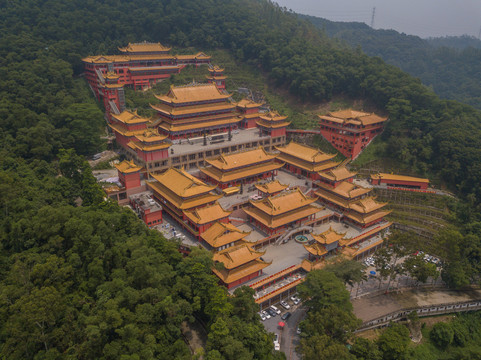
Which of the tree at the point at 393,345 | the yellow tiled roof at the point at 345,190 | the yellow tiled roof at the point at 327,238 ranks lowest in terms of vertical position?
the tree at the point at 393,345

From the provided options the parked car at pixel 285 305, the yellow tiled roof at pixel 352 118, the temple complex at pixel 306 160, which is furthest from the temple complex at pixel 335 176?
the parked car at pixel 285 305

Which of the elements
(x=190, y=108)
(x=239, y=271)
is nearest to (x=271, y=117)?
(x=190, y=108)

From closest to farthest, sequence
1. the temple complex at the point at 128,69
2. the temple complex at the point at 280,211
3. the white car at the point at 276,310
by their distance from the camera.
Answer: the white car at the point at 276,310 → the temple complex at the point at 280,211 → the temple complex at the point at 128,69

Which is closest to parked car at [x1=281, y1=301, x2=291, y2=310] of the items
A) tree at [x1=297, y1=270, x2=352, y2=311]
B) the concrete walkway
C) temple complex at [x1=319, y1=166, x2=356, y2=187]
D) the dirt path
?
tree at [x1=297, y1=270, x2=352, y2=311]

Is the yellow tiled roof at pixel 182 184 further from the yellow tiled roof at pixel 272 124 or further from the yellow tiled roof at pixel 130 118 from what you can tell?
the yellow tiled roof at pixel 272 124

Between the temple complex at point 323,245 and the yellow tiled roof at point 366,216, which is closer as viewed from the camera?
the temple complex at point 323,245

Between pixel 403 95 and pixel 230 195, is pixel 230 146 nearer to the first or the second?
pixel 230 195

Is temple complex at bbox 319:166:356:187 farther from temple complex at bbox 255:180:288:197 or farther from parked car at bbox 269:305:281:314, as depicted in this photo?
parked car at bbox 269:305:281:314

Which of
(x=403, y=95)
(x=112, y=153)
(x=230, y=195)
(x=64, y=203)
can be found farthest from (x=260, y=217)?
(x=403, y=95)
